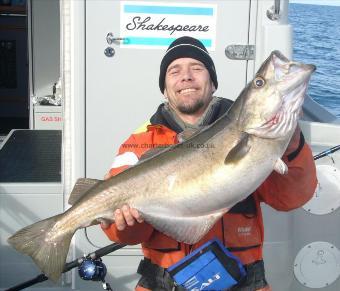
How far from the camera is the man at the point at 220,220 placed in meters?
2.82

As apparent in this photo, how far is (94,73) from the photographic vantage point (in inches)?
159

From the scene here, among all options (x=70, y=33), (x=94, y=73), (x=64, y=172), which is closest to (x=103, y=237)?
(x=64, y=172)

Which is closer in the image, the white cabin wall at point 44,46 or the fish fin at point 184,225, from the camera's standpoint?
the fish fin at point 184,225

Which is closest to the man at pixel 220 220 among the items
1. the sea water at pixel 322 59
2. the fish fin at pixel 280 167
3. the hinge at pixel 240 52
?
the fish fin at pixel 280 167

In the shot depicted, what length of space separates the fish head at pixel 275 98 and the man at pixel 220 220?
0.38 metres

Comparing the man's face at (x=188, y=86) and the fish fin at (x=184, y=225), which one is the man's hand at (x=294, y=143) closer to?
the fish fin at (x=184, y=225)

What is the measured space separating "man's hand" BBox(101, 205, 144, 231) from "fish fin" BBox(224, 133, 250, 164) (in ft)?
1.79

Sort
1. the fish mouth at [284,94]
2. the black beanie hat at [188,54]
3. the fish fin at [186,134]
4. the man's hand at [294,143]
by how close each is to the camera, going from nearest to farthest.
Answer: the fish mouth at [284,94], the man's hand at [294,143], the fish fin at [186,134], the black beanie hat at [188,54]

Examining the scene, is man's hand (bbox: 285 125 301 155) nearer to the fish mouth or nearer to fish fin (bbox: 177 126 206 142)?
the fish mouth

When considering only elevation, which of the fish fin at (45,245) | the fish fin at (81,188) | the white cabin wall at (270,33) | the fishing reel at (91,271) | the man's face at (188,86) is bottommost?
the fishing reel at (91,271)

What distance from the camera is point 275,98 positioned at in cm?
239

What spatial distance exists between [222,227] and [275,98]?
0.87 metres

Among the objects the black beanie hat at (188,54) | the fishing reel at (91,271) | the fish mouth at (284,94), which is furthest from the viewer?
the fishing reel at (91,271)

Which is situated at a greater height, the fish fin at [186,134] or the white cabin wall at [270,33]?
the white cabin wall at [270,33]
